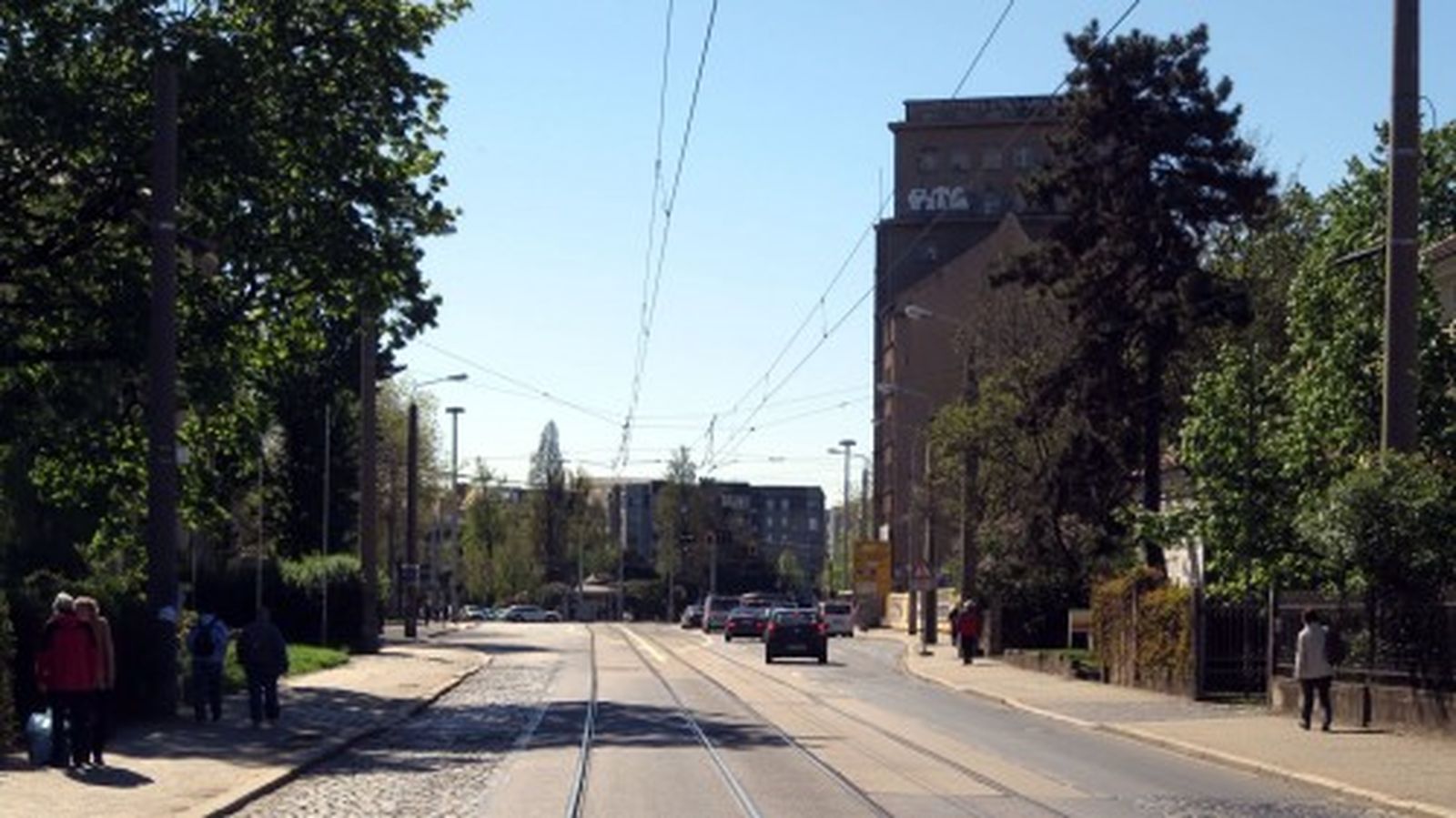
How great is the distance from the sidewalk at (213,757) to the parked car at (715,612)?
5099 cm

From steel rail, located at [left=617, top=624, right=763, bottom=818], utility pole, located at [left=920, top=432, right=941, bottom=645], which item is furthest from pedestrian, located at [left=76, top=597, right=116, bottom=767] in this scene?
utility pole, located at [left=920, top=432, right=941, bottom=645]

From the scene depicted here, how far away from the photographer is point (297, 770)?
22.3 metres

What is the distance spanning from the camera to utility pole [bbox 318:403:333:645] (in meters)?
57.8

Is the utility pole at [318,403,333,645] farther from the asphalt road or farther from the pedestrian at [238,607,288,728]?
the pedestrian at [238,607,288,728]

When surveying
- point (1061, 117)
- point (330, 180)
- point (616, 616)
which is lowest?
point (616, 616)

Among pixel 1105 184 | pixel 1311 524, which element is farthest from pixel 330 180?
pixel 1105 184

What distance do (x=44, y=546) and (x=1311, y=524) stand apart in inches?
1014

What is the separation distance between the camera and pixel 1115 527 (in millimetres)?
56000

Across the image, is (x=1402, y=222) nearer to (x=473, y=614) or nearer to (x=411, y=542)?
(x=411, y=542)

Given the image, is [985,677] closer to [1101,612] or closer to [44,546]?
[1101,612]

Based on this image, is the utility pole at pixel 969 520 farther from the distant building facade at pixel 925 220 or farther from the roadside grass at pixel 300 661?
the distant building facade at pixel 925 220

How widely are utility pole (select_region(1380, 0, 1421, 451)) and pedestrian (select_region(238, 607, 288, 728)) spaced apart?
14.3 metres

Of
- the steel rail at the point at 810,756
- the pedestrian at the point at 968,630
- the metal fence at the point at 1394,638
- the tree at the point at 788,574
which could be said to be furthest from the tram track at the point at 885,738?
the tree at the point at 788,574

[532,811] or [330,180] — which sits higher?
[330,180]
